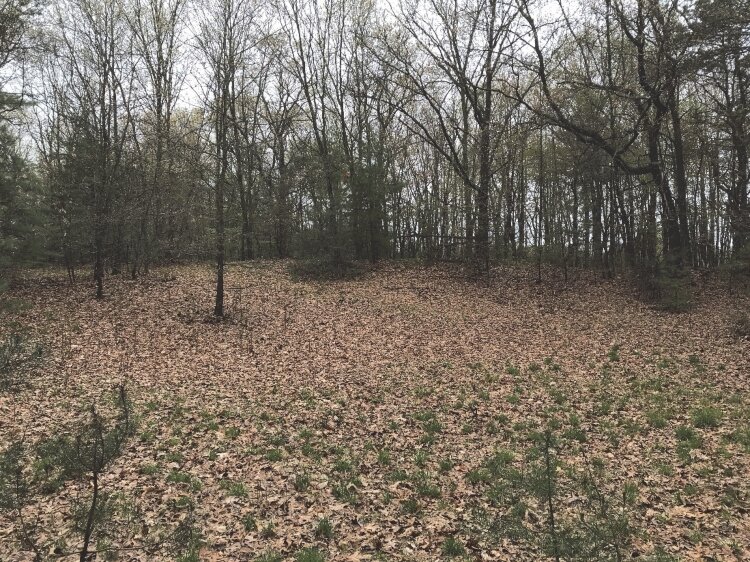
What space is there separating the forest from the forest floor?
0.05 m

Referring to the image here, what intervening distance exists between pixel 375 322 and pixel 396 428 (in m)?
7.98

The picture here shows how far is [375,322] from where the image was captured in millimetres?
15555

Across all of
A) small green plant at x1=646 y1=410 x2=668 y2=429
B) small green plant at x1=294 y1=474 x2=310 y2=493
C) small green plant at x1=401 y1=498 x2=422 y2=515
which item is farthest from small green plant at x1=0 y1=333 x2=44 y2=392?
small green plant at x1=646 y1=410 x2=668 y2=429

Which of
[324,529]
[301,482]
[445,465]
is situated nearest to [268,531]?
[324,529]

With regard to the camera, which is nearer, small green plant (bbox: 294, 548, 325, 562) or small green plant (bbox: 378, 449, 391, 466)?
small green plant (bbox: 294, 548, 325, 562)

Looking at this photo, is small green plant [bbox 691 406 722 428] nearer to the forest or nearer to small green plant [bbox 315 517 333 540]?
the forest

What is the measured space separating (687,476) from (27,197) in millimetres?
20555

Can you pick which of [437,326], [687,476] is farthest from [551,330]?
[687,476]

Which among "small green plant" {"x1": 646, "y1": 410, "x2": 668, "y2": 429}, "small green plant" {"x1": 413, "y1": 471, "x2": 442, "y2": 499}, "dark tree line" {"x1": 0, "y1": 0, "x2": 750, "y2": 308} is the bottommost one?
"small green plant" {"x1": 413, "y1": 471, "x2": 442, "y2": 499}

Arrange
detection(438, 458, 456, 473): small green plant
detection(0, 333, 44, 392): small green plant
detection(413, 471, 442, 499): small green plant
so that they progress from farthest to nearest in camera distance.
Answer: detection(438, 458, 456, 473): small green plant → detection(413, 471, 442, 499): small green plant → detection(0, 333, 44, 392): small green plant

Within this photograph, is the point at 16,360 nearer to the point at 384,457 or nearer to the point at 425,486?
the point at 425,486

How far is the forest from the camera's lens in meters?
4.91

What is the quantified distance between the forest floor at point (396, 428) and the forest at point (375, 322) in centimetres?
5

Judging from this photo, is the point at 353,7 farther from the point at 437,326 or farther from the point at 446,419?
the point at 446,419
